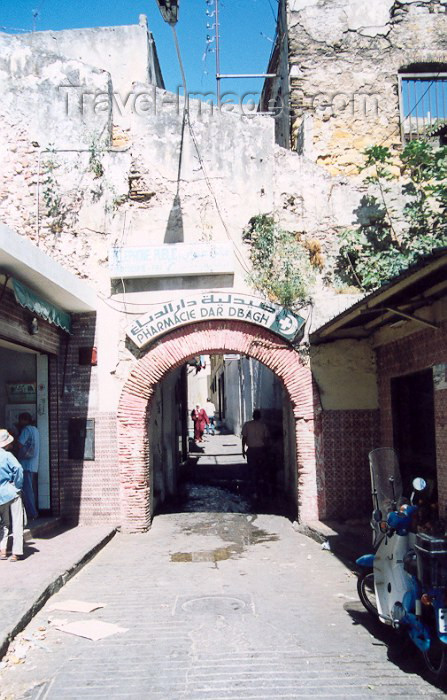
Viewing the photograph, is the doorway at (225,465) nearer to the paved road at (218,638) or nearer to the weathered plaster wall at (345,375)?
the weathered plaster wall at (345,375)

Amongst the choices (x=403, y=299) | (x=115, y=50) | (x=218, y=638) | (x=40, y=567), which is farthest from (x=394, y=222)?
(x=218, y=638)

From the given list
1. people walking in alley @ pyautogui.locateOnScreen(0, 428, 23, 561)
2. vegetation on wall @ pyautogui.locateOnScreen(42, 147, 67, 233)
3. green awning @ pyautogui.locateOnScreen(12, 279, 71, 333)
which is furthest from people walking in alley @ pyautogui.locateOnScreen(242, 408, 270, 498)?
people walking in alley @ pyautogui.locateOnScreen(0, 428, 23, 561)

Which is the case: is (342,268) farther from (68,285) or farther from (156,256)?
(68,285)

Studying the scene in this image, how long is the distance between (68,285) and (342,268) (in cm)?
447

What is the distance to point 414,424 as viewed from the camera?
33.0 feet

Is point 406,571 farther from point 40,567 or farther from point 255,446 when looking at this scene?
point 255,446

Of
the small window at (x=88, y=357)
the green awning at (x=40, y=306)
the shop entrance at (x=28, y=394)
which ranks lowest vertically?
the shop entrance at (x=28, y=394)

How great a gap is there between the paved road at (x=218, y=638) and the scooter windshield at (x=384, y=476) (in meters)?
1.10

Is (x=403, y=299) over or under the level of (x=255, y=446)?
over

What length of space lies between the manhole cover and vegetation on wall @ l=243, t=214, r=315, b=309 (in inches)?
211

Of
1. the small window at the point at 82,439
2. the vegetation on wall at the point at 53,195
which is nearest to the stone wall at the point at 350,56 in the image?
the vegetation on wall at the point at 53,195

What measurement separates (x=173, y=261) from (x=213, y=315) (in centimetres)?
109

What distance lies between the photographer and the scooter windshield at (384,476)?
229 inches

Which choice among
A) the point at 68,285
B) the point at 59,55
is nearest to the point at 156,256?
the point at 68,285
